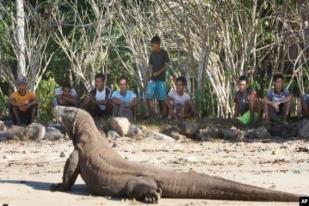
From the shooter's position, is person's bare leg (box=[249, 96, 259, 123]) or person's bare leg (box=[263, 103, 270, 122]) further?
person's bare leg (box=[249, 96, 259, 123])

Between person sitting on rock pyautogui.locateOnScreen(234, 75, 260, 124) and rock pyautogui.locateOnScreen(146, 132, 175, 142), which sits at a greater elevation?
person sitting on rock pyautogui.locateOnScreen(234, 75, 260, 124)

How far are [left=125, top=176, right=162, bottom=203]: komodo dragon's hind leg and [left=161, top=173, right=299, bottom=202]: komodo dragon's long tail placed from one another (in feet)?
0.41

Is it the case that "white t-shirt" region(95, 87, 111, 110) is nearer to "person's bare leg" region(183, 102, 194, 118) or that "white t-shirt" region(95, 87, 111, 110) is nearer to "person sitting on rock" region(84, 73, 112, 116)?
"person sitting on rock" region(84, 73, 112, 116)

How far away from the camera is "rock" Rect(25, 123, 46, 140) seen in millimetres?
18453

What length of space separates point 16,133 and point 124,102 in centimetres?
265

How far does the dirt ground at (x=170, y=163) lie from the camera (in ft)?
34.8

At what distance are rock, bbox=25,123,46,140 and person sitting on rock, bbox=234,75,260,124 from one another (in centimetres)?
418

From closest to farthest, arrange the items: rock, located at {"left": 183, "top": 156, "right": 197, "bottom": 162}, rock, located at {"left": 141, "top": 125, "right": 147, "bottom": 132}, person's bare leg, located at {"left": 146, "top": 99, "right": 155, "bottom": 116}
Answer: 1. rock, located at {"left": 183, "top": 156, "right": 197, "bottom": 162}
2. rock, located at {"left": 141, "top": 125, "right": 147, "bottom": 132}
3. person's bare leg, located at {"left": 146, "top": 99, "right": 155, "bottom": 116}

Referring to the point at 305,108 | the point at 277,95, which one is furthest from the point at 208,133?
the point at 305,108

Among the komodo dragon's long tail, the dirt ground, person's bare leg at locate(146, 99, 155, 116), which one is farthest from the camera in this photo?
person's bare leg at locate(146, 99, 155, 116)

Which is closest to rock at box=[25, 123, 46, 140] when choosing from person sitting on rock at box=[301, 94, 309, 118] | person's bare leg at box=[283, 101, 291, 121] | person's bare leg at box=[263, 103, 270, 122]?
person's bare leg at box=[263, 103, 270, 122]

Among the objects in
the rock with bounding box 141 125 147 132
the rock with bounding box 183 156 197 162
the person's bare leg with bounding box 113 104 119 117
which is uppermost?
the person's bare leg with bounding box 113 104 119 117

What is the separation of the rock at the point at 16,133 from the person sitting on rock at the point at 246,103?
4572 mm

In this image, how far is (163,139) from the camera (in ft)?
59.9
